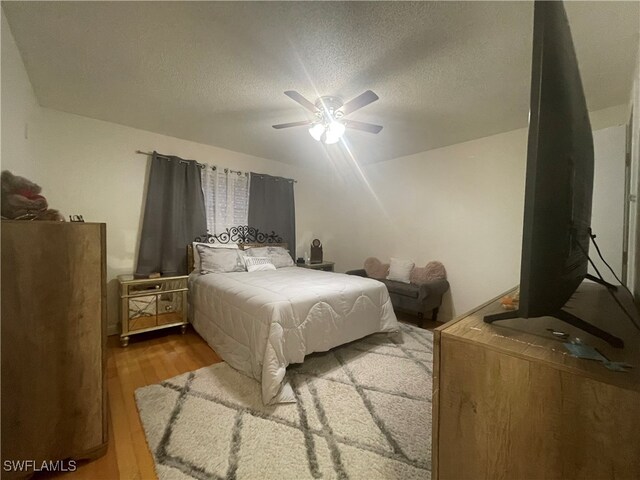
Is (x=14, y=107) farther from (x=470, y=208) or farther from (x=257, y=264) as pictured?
(x=470, y=208)

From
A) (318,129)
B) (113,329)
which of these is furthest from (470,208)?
(113,329)

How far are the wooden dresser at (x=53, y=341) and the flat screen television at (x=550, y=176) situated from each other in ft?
5.98

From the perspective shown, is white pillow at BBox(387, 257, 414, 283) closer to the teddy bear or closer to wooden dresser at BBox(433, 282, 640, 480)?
wooden dresser at BBox(433, 282, 640, 480)

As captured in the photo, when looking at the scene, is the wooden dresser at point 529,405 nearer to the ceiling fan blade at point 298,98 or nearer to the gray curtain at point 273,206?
the ceiling fan blade at point 298,98

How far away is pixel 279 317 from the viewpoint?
179cm

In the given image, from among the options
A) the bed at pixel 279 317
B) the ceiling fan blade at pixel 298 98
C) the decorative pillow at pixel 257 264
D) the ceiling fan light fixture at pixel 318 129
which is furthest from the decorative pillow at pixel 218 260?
the ceiling fan blade at pixel 298 98

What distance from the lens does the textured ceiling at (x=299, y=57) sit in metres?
1.34

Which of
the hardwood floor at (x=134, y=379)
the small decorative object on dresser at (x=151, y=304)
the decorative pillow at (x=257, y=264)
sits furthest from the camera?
the decorative pillow at (x=257, y=264)

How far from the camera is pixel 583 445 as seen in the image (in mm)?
577

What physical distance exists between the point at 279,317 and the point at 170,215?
221cm

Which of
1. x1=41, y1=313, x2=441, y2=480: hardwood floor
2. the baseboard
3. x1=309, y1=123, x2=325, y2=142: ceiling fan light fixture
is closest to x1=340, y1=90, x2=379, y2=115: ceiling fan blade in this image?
x1=309, y1=123, x2=325, y2=142: ceiling fan light fixture

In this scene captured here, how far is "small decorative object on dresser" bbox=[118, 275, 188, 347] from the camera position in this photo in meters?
2.49

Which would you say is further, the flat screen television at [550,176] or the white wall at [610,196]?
the white wall at [610,196]

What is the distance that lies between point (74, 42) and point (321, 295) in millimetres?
2400
